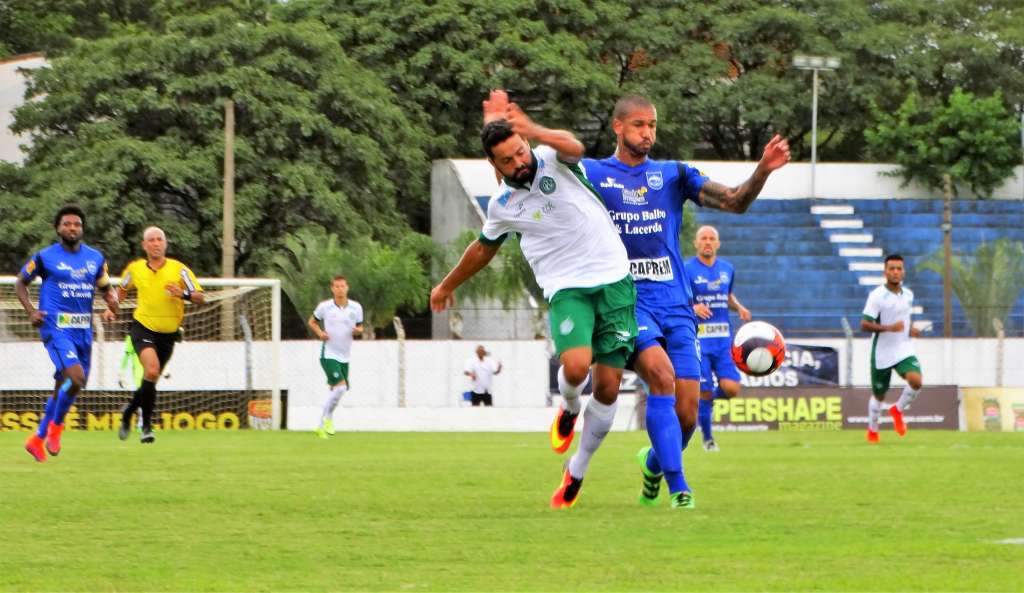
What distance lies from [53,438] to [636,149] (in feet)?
26.6

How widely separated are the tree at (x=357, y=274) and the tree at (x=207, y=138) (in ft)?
6.33

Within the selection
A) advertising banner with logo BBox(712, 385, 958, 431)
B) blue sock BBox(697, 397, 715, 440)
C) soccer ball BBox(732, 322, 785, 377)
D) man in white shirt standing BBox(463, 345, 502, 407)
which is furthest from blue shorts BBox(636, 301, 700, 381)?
man in white shirt standing BBox(463, 345, 502, 407)

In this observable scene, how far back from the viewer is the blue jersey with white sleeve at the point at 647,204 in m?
10.1

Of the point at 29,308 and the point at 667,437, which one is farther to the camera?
the point at 29,308

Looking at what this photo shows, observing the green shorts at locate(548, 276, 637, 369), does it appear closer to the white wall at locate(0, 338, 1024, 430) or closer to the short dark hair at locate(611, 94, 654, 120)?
the short dark hair at locate(611, 94, 654, 120)

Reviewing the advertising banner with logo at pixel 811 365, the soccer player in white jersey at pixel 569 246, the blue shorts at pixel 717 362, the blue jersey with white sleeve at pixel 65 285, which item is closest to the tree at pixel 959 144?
the advertising banner with logo at pixel 811 365

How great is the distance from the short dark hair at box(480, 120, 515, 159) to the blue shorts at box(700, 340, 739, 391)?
8.90 metres

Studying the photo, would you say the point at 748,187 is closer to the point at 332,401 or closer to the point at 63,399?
the point at 63,399

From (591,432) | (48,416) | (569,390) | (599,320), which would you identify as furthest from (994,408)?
(599,320)

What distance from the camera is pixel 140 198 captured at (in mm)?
42438

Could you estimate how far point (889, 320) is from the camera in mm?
21703

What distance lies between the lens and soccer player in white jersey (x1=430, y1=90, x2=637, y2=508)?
366 inches

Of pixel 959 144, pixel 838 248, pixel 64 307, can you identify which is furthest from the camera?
pixel 959 144

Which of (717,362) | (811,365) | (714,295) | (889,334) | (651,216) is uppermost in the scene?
(651,216)
